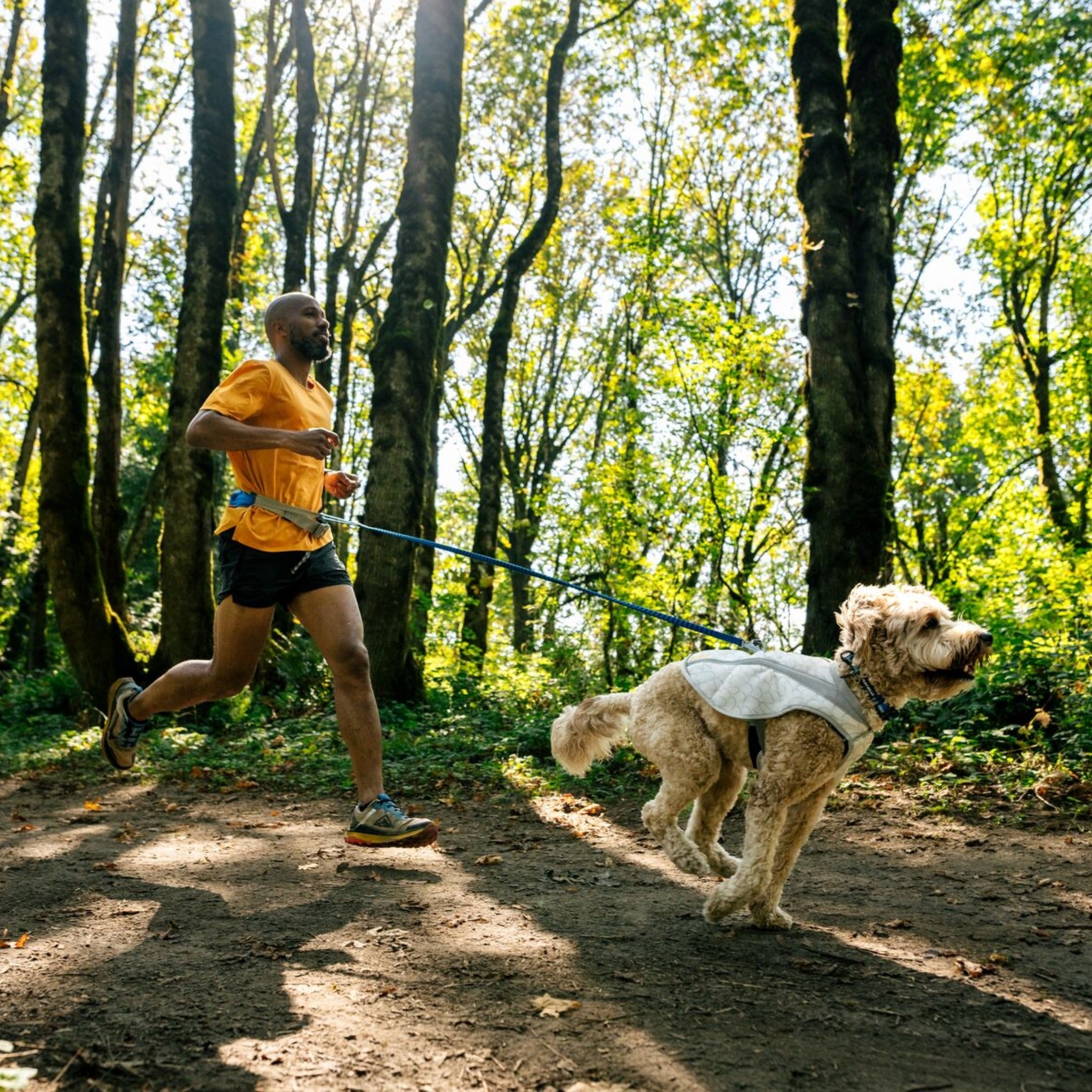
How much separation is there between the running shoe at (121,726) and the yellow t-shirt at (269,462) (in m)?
1.31

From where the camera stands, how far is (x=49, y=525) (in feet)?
28.9

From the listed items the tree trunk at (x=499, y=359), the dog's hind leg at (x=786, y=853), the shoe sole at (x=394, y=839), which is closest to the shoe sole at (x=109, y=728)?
the shoe sole at (x=394, y=839)

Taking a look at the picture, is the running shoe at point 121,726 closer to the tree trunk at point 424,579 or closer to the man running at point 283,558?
the man running at point 283,558

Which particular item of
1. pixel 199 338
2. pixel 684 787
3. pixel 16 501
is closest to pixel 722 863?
pixel 684 787

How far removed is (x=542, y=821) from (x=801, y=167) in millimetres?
6342

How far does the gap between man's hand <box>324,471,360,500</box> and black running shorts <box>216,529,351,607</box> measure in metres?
0.49

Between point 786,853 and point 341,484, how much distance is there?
281 cm

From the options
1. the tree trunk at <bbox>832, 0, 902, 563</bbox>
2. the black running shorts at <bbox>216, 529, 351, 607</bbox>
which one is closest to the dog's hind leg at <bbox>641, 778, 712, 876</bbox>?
the black running shorts at <bbox>216, 529, 351, 607</bbox>

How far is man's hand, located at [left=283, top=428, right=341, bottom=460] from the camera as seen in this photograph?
3893mm

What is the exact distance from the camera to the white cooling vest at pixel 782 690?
3.33m

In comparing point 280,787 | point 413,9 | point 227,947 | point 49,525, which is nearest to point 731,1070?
point 227,947

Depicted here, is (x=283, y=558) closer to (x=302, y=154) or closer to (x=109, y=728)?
(x=109, y=728)

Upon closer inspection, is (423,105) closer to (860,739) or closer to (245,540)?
(245,540)

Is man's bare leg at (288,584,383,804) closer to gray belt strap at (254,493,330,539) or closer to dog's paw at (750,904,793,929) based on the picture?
gray belt strap at (254,493,330,539)
